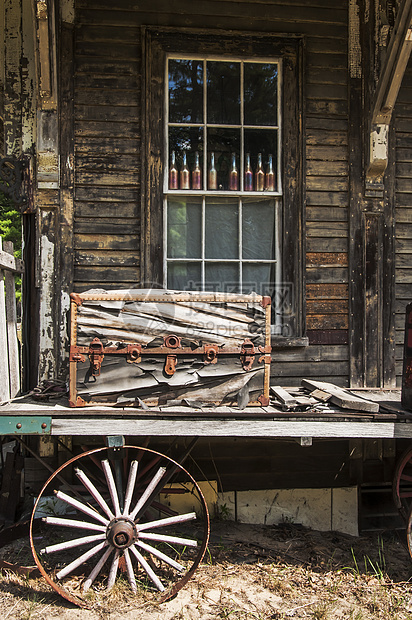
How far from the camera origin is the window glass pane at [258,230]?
4.40 meters

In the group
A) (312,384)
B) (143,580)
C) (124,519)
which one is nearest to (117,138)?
(312,384)

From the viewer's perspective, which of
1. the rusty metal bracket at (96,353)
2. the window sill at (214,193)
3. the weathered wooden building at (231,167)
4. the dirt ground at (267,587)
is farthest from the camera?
the window sill at (214,193)

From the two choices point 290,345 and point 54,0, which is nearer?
point 54,0

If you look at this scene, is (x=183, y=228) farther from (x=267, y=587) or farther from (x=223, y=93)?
(x=267, y=587)

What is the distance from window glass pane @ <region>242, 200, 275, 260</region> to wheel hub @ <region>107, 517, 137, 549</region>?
248 centimetres

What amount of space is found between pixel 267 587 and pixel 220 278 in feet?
8.14

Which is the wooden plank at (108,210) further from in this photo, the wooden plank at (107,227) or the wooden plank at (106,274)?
the wooden plank at (106,274)

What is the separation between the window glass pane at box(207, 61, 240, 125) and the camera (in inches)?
172

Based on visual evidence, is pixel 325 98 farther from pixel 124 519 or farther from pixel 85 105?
pixel 124 519

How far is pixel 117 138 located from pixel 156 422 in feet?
8.46

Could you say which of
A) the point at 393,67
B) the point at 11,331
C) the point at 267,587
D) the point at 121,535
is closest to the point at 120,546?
the point at 121,535

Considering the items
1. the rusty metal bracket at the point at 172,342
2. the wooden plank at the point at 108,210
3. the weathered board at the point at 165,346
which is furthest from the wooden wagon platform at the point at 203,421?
the wooden plank at the point at 108,210

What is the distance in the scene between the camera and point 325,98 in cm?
439

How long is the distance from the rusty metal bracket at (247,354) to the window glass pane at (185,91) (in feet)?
7.50
